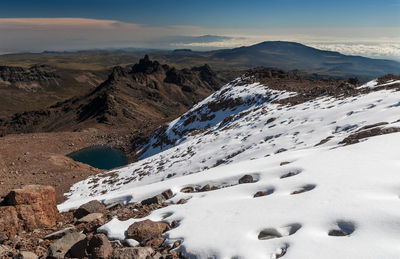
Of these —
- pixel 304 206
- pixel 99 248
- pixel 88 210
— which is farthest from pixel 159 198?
pixel 304 206

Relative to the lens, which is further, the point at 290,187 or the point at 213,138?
the point at 213,138

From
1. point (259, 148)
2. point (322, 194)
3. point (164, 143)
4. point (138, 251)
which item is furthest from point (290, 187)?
point (164, 143)

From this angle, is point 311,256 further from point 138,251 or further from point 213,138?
point 213,138

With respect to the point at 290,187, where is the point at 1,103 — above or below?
below

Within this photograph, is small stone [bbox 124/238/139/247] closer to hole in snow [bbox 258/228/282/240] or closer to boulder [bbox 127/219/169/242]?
boulder [bbox 127/219/169/242]

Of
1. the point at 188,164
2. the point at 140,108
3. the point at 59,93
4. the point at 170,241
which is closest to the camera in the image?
→ the point at 170,241

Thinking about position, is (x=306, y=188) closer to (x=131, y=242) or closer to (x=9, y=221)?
(x=131, y=242)

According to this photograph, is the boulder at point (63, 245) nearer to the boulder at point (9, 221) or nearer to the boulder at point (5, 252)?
the boulder at point (5, 252)

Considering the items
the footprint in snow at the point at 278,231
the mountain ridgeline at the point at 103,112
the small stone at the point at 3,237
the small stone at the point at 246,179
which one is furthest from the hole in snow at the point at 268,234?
the mountain ridgeline at the point at 103,112

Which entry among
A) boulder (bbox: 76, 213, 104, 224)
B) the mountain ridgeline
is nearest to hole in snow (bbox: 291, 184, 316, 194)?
boulder (bbox: 76, 213, 104, 224)
